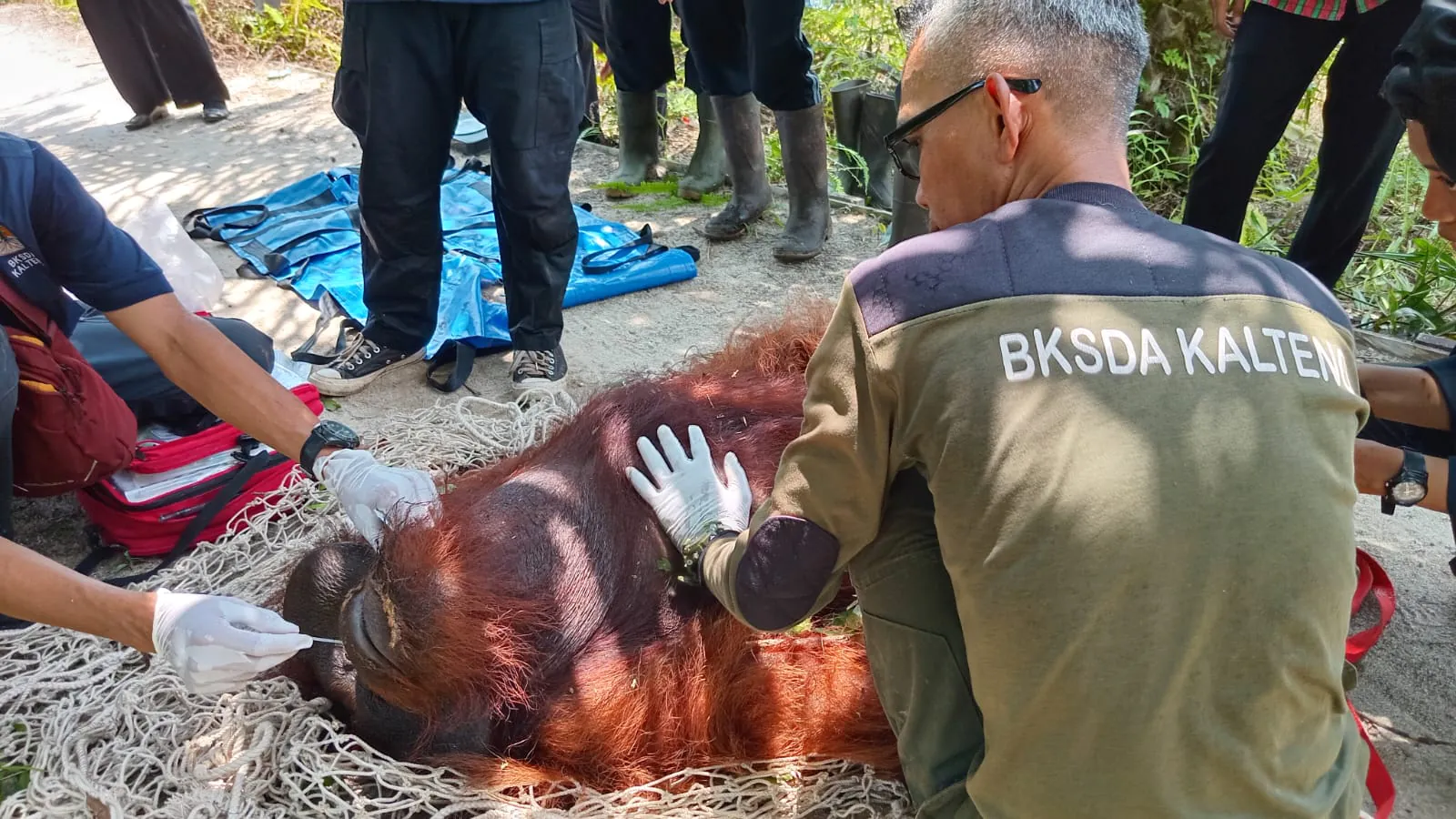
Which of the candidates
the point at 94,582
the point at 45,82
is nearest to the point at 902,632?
the point at 94,582

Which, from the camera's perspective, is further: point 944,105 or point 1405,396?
point 1405,396

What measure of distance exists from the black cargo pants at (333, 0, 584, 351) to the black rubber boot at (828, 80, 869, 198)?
249cm

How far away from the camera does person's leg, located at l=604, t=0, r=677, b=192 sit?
4746 millimetres

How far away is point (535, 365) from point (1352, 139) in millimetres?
2841

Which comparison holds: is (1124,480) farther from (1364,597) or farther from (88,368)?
(88,368)

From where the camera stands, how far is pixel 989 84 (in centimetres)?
142

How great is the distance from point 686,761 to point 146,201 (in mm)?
4576

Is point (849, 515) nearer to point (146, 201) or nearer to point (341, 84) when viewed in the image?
point (341, 84)

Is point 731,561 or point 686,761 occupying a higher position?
point 731,561

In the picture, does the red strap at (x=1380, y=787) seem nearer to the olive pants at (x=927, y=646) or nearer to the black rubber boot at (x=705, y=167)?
the olive pants at (x=927, y=646)

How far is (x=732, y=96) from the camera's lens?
4.39 m

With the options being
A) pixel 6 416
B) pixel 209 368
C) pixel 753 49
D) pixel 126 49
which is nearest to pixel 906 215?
pixel 753 49

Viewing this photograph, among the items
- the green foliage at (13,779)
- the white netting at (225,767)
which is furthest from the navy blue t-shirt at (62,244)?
the green foliage at (13,779)

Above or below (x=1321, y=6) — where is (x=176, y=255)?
below
